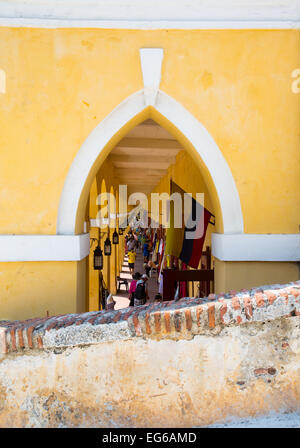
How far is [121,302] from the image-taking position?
977 cm

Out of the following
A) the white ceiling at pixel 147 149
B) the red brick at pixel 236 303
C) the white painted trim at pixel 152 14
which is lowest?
the red brick at pixel 236 303

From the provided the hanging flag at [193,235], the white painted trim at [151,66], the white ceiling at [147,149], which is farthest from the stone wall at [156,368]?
the white ceiling at [147,149]

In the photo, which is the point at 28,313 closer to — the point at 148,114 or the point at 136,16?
the point at 148,114

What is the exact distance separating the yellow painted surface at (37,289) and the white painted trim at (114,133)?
1.49 ft

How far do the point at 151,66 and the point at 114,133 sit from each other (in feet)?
2.70

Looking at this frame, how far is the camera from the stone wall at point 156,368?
83.8 inches

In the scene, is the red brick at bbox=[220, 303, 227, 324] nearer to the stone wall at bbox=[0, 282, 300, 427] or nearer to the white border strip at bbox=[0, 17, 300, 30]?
the stone wall at bbox=[0, 282, 300, 427]

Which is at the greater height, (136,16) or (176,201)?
(136,16)

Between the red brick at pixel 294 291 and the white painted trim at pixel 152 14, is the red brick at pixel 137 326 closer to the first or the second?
the red brick at pixel 294 291

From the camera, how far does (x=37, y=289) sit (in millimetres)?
3652

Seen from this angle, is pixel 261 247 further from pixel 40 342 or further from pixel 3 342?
pixel 3 342

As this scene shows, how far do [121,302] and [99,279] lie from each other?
10.5 feet

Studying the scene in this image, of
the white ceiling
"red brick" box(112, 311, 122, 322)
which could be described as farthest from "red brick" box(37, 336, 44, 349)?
the white ceiling

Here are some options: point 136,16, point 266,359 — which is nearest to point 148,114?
point 136,16
